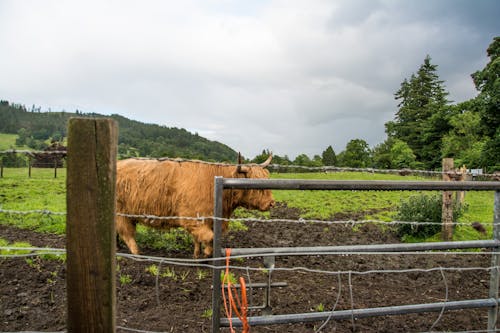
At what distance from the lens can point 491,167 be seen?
30891 mm

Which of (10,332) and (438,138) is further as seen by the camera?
(438,138)

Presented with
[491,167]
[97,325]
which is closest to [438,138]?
[491,167]

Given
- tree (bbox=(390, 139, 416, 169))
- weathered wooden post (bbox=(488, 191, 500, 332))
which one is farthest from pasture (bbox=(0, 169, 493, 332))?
tree (bbox=(390, 139, 416, 169))

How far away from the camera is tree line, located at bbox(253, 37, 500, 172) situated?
2839 cm

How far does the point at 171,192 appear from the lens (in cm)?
592

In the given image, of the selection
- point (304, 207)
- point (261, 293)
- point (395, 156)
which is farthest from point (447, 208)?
point (395, 156)

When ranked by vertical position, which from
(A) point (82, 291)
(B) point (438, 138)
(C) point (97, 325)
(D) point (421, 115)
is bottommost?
(C) point (97, 325)

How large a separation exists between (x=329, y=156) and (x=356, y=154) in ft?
15.6

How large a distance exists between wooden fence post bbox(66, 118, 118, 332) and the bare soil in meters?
1.25

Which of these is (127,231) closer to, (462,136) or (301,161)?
(301,161)

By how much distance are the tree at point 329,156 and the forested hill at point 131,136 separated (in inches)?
1425

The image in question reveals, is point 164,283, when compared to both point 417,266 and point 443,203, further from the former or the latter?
point 443,203

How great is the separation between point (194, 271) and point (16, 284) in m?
2.26

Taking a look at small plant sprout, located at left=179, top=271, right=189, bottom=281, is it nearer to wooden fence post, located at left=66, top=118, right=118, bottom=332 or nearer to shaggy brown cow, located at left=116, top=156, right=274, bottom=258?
shaggy brown cow, located at left=116, top=156, right=274, bottom=258
